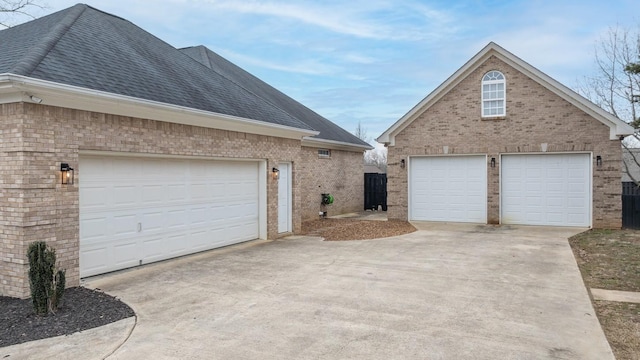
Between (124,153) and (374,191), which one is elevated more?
(124,153)

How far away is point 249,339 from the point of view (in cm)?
485

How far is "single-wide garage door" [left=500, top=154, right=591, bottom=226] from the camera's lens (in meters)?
14.2

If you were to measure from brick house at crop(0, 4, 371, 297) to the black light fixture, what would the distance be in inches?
0.7

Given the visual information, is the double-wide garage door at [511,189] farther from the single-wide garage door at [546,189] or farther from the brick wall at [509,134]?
the brick wall at [509,134]

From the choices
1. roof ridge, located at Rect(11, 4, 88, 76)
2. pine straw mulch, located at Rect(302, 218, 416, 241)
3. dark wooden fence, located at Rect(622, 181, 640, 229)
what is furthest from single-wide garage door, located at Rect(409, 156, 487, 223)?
roof ridge, located at Rect(11, 4, 88, 76)

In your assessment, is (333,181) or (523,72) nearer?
(523,72)

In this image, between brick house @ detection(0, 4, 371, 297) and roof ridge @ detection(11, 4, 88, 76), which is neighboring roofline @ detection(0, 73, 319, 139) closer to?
brick house @ detection(0, 4, 371, 297)

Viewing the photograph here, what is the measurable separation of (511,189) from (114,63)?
12894 millimetres

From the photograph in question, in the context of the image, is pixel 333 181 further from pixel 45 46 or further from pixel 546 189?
pixel 45 46

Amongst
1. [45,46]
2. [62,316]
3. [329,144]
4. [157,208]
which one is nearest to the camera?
[62,316]

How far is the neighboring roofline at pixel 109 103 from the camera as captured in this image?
6.16m

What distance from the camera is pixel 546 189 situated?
14625 millimetres

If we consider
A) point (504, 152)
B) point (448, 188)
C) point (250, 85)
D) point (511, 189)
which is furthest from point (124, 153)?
point (511, 189)

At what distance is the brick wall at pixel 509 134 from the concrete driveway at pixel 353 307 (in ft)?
16.6
